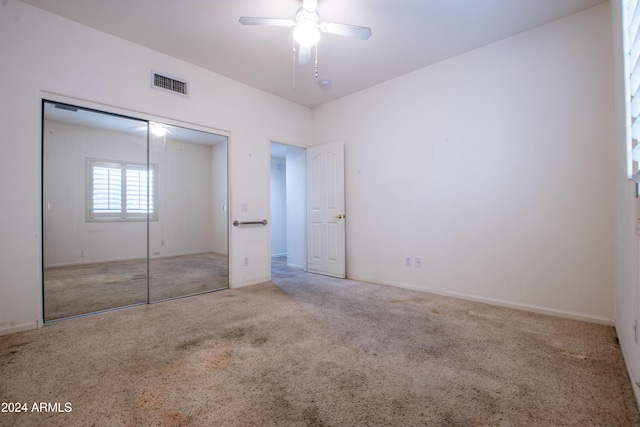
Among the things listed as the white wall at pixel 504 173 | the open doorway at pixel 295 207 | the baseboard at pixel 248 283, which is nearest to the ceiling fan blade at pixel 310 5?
the white wall at pixel 504 173

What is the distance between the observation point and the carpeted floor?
9.23 ft

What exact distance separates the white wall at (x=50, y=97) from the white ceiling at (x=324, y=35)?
0.15m

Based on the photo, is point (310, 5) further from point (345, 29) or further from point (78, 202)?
point (78, 202)

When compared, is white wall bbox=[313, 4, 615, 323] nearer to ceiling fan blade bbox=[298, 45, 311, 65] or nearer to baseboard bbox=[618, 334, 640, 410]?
baseboard bbox=[618, 334, 640, 410]

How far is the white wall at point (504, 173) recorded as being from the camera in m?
2.59

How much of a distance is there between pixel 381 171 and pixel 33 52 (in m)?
3.92

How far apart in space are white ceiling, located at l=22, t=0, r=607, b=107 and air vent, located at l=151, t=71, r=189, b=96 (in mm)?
101

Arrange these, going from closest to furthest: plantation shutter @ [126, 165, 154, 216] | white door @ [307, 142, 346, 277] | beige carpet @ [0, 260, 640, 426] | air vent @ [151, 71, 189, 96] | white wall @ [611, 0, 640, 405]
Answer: beige carpet @ [0, 260, 640, 426] < white wall @ [611, 0, 640, 405] < air vent @ [151, 71, 189, 96] < plantation shutter @ [126, 165, 154, 216] < white door @ [307, 142, 346, 277]

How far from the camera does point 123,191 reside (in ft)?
11.1

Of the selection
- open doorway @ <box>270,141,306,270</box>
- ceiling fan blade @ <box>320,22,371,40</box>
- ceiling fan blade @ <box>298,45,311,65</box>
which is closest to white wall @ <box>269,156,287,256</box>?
open doorway @ <box>270,141,306,270</box>

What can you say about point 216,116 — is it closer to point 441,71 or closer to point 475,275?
point 441,71

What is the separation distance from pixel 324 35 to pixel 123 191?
9.66ft

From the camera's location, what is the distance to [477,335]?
7.67 feet

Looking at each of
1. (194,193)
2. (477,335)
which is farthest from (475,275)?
(194,193)
